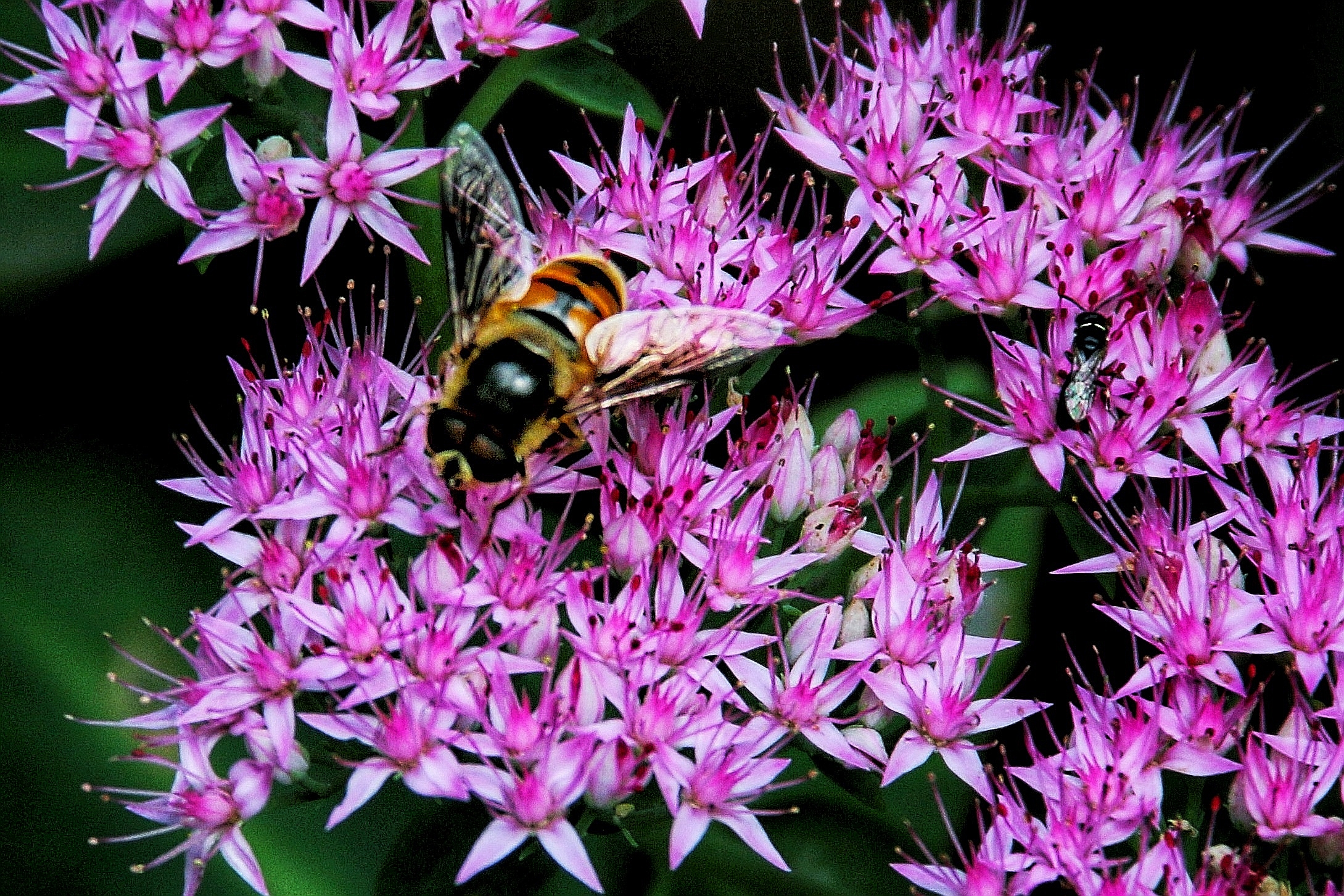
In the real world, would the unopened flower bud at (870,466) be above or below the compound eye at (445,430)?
below

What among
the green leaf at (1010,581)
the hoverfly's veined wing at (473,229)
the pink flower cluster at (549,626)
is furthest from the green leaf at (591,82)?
the green leaf at (1010,581)

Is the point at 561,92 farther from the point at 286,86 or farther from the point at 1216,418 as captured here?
the point at 1216,418

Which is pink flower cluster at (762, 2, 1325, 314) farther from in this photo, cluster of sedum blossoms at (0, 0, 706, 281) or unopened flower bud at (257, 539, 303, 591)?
unopened flower bud at (257, 539, 303, 591)

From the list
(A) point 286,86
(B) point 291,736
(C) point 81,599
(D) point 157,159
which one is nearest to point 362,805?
(B) point 291,736

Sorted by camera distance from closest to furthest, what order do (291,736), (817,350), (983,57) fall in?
(291,736)
(817,350)
(983,57)

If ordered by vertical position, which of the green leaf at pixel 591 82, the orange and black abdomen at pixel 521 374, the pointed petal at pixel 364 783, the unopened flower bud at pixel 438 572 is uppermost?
the green leaf at pixel 591 82

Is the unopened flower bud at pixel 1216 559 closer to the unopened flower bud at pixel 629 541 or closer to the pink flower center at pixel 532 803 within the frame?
the unopened flower bud at pixel 629 541

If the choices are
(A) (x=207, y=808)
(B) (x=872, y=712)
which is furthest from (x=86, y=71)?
(B) (x=872, y=712)
